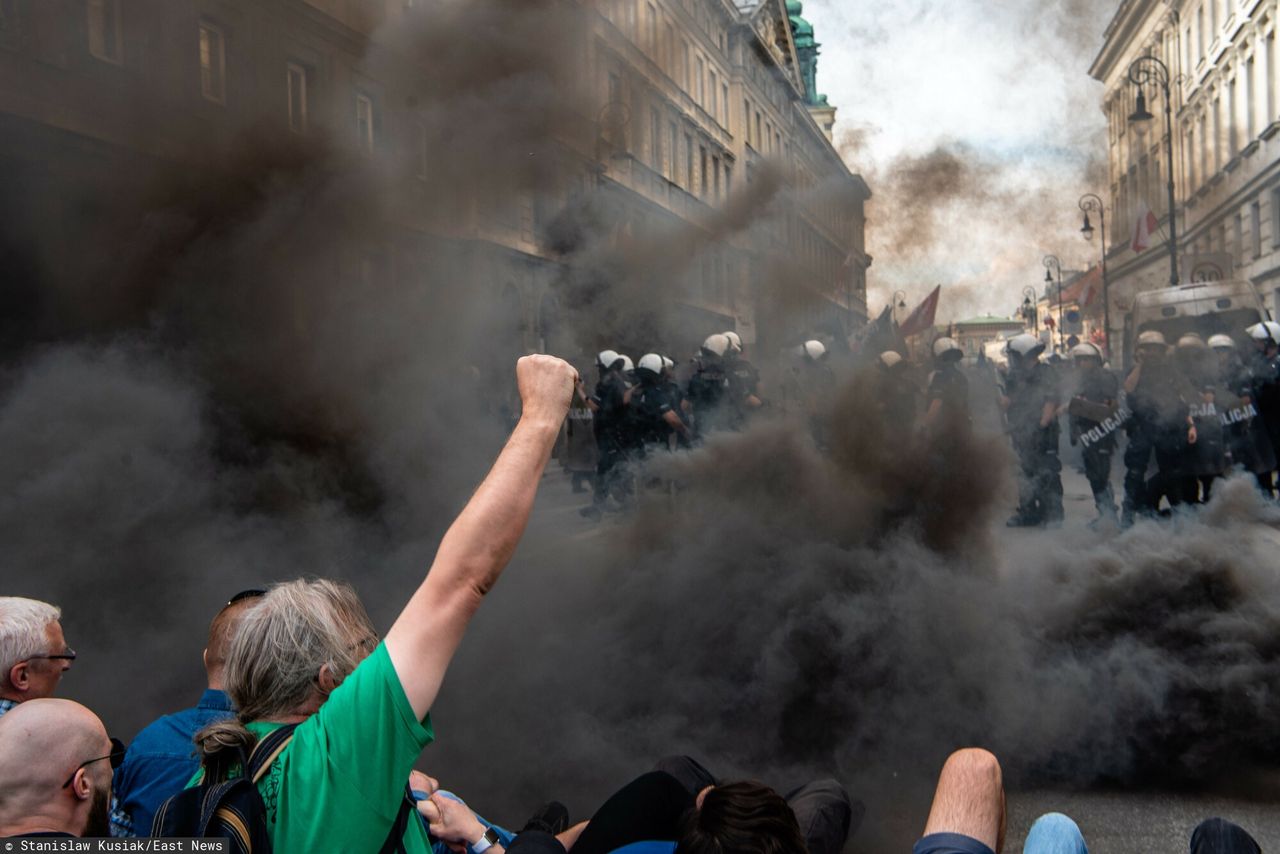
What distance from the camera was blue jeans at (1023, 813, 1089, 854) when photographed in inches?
71.9

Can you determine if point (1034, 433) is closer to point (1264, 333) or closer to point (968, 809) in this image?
point (1264, 333)

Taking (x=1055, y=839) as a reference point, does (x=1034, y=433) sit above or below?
above

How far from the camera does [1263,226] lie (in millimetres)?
21875

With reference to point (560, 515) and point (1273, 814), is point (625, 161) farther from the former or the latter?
point (1273, 814)

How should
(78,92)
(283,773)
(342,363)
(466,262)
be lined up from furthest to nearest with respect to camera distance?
(466,262), (342,363), (78,92), (283,773)

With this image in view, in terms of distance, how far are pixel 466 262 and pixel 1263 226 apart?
20750mm

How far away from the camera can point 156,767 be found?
1.81 metres

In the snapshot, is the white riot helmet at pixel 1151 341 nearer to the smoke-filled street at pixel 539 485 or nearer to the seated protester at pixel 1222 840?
the smoke-filled street at pixel 539 485

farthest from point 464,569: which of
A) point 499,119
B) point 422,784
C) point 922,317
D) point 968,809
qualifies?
point 922,317

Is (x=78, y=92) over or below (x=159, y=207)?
over

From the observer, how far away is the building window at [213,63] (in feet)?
18.0

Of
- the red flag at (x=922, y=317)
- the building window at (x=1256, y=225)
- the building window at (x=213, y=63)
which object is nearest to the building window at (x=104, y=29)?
the building window at (x=213, y=63)

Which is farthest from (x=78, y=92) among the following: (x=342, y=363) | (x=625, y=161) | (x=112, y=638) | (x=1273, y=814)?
(x=1273, y=814)

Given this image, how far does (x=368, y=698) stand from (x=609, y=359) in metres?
8.22
